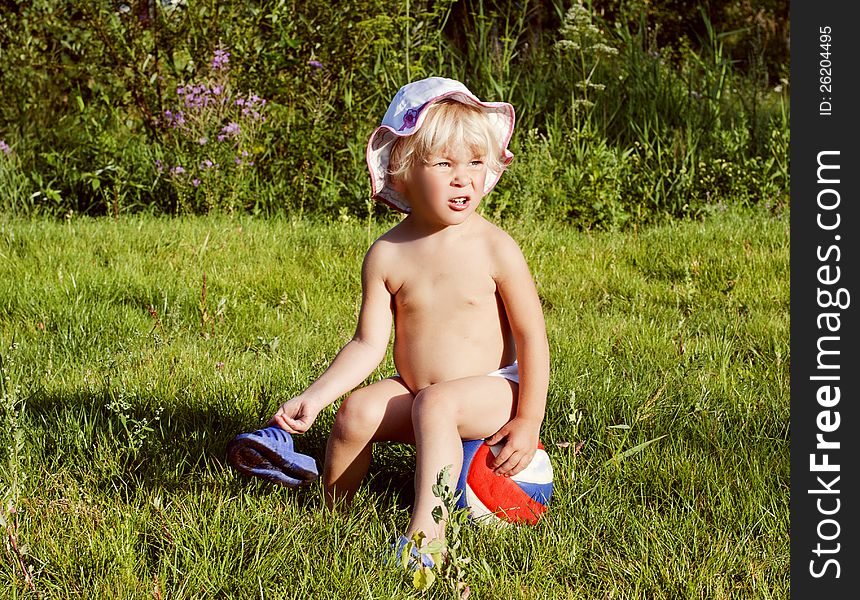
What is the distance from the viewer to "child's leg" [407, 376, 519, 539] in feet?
7.91

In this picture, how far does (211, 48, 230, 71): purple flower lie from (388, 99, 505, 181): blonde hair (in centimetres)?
430

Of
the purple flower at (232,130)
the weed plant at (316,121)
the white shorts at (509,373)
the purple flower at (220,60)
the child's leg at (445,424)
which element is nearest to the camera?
the child's leg at (445,424)

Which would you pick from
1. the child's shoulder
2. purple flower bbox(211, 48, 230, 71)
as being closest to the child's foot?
the child's shoulder

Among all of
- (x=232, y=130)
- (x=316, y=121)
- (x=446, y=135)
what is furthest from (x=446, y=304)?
(x=316, y=121)

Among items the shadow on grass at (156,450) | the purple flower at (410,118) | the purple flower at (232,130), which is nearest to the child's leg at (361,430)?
the shadow on grass at (156,450)

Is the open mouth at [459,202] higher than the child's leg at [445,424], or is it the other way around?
the open mouth at [459,202]

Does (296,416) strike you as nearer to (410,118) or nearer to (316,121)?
(410,118)

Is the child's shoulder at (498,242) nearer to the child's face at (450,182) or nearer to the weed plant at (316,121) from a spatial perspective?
the child's face at (450,182)

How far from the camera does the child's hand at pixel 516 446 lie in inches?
101

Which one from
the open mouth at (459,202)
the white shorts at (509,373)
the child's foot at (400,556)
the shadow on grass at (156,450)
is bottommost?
the child's foot at (400,556)

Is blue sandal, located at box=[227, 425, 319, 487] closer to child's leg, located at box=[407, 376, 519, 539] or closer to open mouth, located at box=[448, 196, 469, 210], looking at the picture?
child's leg, located at box=[407, 376, 519, 539]

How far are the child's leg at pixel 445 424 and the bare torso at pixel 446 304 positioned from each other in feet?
0.27

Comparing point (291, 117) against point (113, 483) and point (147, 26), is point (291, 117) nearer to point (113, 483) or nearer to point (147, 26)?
point (147, 26)

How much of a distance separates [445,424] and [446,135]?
2.35ft
